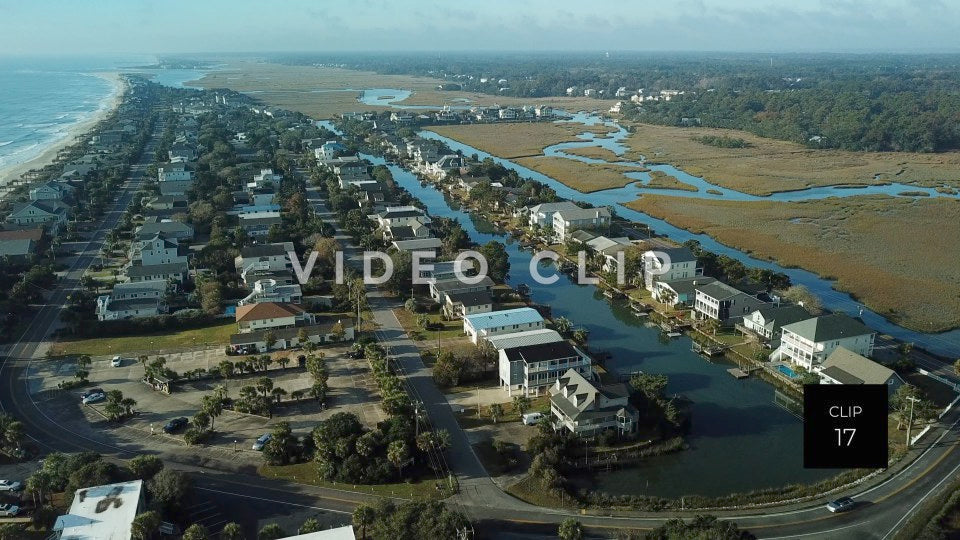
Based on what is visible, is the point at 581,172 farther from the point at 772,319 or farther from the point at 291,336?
the point at 291,336

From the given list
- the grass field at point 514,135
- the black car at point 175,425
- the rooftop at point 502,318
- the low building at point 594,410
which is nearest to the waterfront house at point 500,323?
the rooftop at point 502,318

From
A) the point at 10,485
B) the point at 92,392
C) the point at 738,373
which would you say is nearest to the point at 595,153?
the point at 738,373

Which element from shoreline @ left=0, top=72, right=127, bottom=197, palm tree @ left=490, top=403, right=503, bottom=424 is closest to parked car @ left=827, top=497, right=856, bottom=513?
palm tree @ left=490, top=403, right=503, bottom=424

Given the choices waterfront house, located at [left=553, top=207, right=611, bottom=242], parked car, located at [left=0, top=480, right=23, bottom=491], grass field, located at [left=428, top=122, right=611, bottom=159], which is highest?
grass field, located at [left=428, top=122, right=611, bottom=159]

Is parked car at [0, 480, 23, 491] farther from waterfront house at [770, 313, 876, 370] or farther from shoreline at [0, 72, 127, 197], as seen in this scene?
shoreline at [0, 72, 127, 197]

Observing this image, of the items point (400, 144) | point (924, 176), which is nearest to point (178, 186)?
point (400, 144)

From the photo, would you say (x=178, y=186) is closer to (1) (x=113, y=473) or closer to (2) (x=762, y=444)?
(1) (x=113, y=473)
